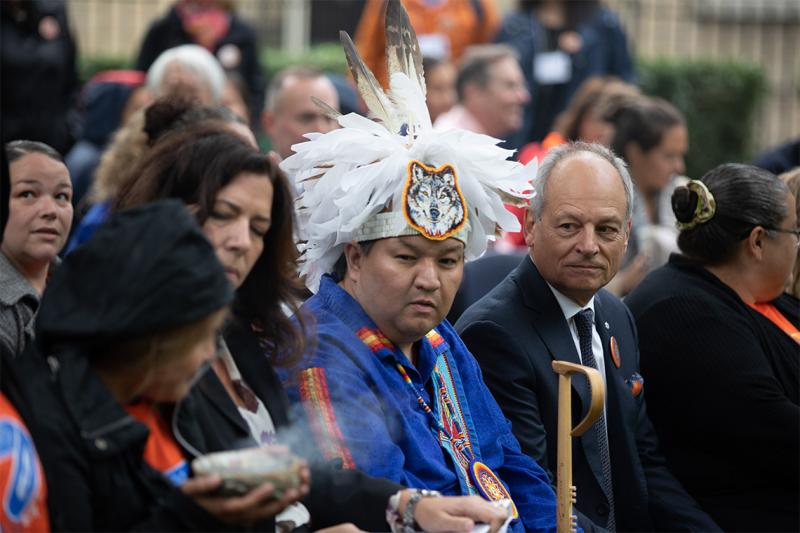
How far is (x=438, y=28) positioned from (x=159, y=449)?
329 inches

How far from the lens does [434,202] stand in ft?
13.2

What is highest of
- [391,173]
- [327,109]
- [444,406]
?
[327,109]

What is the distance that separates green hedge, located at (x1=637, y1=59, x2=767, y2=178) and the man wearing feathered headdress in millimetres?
9133

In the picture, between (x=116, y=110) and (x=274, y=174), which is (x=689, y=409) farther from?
(x=116, y=110)

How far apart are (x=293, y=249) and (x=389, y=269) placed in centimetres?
38

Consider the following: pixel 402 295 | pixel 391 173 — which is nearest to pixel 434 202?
pixel 391 173

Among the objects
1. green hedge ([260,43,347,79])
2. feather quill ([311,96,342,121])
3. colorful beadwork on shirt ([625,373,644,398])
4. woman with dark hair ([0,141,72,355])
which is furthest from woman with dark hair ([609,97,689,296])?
green hedge ([260,43,347,79])

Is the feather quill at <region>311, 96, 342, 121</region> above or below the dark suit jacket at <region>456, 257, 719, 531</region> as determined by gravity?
above

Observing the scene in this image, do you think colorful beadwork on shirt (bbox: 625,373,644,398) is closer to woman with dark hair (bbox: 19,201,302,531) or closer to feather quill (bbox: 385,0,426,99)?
feather quill (bbox: 385,0,426,99)

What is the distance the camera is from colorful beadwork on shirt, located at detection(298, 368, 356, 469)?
372cm

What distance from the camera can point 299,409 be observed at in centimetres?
375

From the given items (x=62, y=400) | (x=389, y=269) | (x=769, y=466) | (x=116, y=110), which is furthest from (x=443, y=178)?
(x=116, y=110)

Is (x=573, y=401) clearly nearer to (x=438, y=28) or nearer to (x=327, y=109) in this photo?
(x=327, y=109)

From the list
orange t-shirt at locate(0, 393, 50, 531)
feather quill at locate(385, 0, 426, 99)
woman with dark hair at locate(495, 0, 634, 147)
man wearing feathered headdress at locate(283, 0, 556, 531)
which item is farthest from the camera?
woman with dark hair at locate(495, 0, 634, 147)
